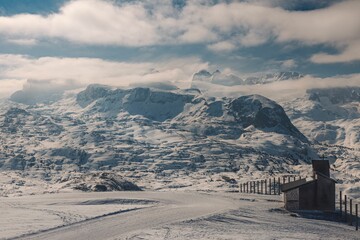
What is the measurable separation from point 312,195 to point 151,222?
120 ft

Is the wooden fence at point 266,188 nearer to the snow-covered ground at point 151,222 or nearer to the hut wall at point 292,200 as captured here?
the hut wall at point 292,200

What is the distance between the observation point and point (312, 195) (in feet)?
263

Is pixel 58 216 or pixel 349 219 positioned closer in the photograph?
pixel 58 216

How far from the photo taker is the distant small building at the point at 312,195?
79625 mm

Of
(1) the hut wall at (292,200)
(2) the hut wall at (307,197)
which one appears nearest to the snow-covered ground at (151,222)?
(1) the hut wall at (292,200)

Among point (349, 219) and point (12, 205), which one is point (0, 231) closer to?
point (12, 205)

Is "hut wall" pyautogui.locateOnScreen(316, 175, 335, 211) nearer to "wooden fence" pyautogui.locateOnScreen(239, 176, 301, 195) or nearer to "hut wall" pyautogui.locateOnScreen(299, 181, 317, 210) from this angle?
"hut wall" pyautogui.locateOnScreen(299, 181, 317, 210)

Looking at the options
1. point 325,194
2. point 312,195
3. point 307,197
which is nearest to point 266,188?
point 325,194

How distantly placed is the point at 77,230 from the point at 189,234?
13607 mm

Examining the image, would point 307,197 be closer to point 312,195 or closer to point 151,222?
point 312,195

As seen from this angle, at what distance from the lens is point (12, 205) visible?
75688 millimetres

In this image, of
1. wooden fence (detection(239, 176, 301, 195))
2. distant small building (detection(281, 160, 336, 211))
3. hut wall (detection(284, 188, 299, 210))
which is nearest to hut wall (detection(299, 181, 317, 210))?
distant small building (detection(281, 160, 336, 211))

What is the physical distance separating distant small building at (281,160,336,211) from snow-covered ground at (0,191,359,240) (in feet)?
11.1

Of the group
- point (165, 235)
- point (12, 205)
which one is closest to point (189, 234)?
point (165, 235)
